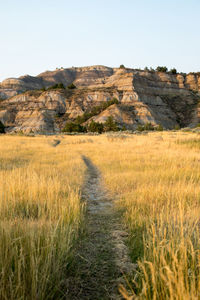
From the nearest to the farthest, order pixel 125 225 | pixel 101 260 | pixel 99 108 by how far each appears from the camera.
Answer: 1. pixel 101 260
2. pixel 125 225
3. pixel 99 108

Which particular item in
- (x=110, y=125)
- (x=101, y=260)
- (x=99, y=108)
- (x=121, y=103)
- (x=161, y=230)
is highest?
(x=121, y=103)

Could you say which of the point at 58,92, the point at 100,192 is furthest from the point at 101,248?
the point at 58,92

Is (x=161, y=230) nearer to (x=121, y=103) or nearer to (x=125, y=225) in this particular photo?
(x=125, y=225)

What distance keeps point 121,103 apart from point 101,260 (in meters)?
80.8

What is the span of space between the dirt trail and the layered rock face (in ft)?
210

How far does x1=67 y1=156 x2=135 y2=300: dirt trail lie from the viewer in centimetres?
237

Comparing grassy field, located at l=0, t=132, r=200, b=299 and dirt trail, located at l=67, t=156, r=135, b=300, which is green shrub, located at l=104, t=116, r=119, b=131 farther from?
dirt trail, located at l=67, t=156, r=135, b=300

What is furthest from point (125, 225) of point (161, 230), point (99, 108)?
point (99, 108)

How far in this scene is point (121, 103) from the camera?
81438 mm

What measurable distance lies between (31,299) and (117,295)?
817 mm

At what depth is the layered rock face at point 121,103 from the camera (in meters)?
73.4

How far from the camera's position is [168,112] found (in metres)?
89.2

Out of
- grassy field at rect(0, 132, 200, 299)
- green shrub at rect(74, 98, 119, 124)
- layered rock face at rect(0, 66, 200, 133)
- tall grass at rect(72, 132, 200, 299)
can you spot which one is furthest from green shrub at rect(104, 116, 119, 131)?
grassy field at rect(0, 132, 200, 299)

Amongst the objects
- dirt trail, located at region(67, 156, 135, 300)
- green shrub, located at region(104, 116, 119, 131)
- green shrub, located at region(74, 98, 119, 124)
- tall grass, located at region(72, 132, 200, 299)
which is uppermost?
green shrub, located at region(74, 98, 119, 124)
